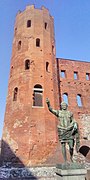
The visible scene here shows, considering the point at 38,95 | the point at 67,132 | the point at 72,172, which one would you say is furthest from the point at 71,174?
the point at 38,95

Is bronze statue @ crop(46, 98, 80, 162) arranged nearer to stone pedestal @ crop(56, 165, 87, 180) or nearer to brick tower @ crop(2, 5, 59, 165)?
stone pedestal @ crop(56, 165, 87, 180)

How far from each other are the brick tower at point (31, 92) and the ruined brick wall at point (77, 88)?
269 cm

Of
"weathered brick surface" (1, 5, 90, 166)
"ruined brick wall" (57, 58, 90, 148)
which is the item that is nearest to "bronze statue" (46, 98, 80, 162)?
"weathered brick surface" (1, 5, 90, 166)

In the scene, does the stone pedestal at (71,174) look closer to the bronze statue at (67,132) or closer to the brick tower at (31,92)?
the bronze statue at (67,132)

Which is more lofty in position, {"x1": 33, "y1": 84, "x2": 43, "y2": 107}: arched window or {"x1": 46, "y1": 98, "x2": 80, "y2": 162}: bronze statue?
Result: {"x1": 33, "y1": 84, "x2": 43, "y2": 107}: arched window

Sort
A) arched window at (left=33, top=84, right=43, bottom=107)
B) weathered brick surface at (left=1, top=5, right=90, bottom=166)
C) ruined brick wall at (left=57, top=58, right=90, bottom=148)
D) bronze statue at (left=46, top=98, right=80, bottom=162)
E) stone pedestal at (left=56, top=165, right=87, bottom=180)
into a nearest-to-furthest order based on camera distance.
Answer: stone pedestal at (left=56, top=165, right=87, bottom=180) → bronze statue at (left=46, top=98, right=80, bottom=162) → weathered brick surface at (left=1, top=5, right=90, bottom=166) → arched window at (left=33, top=84, right=43, bottom=107) → ruined brick wall at (left=57, top=58, right=90, bottom=148)

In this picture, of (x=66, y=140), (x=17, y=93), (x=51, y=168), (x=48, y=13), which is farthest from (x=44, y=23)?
(x=66, y=140)

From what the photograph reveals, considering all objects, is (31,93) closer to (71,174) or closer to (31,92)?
(31,92)

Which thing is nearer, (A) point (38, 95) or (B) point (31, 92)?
(B) point (31, 92)

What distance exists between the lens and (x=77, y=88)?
62.5 feet

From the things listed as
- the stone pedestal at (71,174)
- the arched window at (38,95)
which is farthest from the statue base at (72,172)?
the arched window at (38,95)

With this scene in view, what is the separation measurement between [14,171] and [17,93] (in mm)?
6084

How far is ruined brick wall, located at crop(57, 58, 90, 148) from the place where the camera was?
17.6 metres

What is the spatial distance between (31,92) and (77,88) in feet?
22.2
